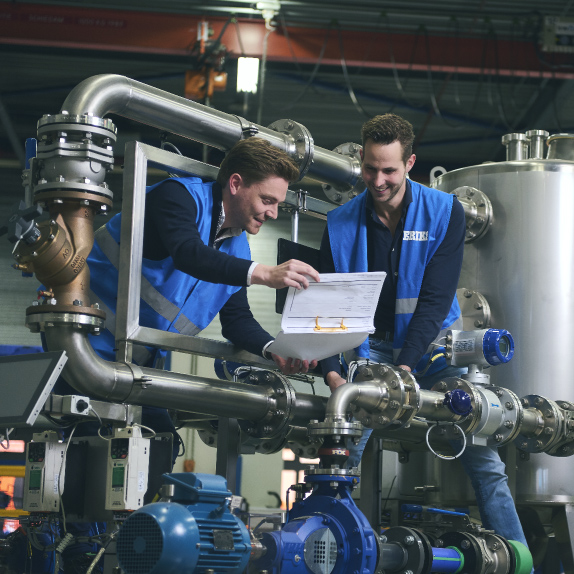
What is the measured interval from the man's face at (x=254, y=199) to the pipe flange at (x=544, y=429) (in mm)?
1367

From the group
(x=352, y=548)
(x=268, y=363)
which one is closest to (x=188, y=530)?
(x=352, y=548)

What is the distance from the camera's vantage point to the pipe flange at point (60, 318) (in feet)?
7.08

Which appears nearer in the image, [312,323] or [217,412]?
[312,323]

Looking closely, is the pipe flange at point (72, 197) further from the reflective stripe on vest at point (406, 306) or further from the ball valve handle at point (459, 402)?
the ball valve handle at point (459, 402)

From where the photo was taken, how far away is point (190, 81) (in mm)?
6609

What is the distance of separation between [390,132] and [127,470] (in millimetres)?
1402

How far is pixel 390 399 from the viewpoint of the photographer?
102 inches

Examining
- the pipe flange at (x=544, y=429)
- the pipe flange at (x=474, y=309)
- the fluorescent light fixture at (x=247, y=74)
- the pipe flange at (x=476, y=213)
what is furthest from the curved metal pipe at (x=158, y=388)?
the fluorescent light fixture at (x=247, y=74)

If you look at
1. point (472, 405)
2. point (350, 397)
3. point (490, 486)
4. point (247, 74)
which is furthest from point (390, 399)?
point (247, 74)

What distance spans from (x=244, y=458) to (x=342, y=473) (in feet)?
17.9

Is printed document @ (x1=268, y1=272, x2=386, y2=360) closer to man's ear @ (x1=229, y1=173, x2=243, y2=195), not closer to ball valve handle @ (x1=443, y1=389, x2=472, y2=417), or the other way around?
man's ear @ (x1=229, y1=173, x2=243, y2=195)

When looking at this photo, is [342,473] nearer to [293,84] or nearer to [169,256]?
[169,256]

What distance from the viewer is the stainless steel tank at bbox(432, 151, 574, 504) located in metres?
3.55

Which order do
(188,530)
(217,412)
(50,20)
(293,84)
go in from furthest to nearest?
(293,84), (50,20), (217,412), (188,530)
